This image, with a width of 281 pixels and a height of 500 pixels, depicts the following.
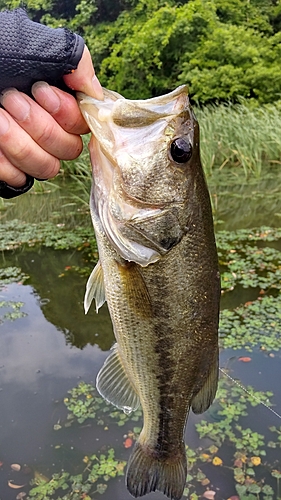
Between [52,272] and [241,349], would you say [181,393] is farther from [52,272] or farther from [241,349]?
[52,272]

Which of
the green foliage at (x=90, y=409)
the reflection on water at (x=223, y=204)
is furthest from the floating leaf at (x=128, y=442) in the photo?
the reflection on water at (x=223, y=204)

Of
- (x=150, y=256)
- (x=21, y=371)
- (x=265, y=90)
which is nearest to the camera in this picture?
(x=150, y=256)

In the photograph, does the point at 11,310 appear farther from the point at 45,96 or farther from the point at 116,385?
the point at 45,96

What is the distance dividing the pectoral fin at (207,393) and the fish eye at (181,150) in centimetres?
75

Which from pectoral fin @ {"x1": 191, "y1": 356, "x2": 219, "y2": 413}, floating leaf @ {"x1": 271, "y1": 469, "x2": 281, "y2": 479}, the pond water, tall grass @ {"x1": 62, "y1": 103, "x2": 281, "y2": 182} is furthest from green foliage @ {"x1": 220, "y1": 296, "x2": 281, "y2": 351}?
tall grass @ {"x1": 62, "y1": 103, "x2": 281, "y2": 182}

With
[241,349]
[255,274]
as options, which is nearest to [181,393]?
[241,349]

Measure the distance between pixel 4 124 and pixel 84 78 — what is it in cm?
27

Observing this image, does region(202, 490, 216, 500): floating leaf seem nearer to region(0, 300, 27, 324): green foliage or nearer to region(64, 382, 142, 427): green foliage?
region(64, 382, 142, 427): green foliage

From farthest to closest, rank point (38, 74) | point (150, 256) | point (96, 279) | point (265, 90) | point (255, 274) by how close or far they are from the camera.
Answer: point (265, 90) < point (255, 274) < point (96, 279) < point (150, 256) < point (38, 74)

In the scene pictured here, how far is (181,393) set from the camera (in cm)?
176

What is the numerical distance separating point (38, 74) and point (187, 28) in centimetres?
1977

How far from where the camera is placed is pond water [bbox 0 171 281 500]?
8.81ft

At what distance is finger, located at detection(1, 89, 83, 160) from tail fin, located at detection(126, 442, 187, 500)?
117 centimetres

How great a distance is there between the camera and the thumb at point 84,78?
139 centimetres
